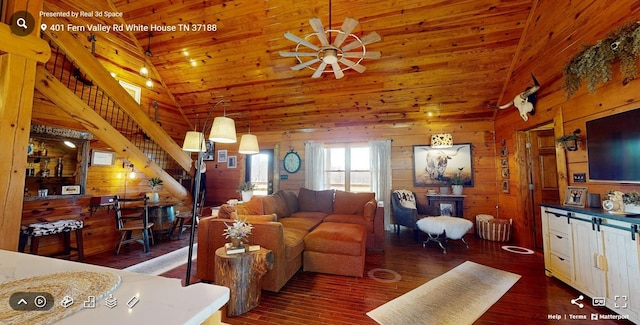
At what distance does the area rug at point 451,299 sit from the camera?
A: 2.16 meters

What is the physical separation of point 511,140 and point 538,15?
2145mm

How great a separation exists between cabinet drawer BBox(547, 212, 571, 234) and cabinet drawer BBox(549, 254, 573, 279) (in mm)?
318

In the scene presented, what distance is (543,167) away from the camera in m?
4.31

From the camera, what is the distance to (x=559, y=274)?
281cm

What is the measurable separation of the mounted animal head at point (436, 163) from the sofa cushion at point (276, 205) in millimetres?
3259

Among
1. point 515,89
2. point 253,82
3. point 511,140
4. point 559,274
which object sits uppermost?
point 253,82

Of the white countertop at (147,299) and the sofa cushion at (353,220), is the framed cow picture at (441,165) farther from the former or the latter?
the white countertop at (147,299)

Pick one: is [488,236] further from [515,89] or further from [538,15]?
[538,15]

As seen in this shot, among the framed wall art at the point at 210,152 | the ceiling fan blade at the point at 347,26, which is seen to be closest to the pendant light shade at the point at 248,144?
the ceiling fan blade at the point at 347,26

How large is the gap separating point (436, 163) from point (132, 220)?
6189 millimetres

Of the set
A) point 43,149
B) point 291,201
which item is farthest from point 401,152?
point 43,149

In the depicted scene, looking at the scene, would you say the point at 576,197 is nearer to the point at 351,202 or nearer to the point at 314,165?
the point at 351,202

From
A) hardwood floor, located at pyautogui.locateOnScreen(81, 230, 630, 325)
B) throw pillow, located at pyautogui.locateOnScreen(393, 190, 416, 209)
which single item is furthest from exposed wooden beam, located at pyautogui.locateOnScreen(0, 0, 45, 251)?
throw pillow, located at pyautogui.locateOnScreen(393, 190, 416, 209)

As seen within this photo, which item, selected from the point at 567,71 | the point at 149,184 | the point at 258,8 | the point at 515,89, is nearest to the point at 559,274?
the point at 567,71
